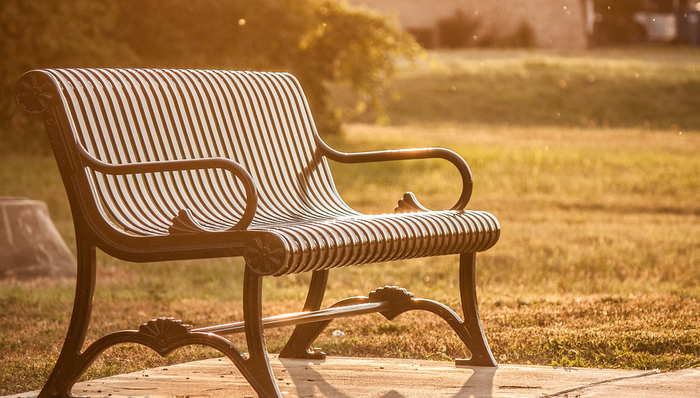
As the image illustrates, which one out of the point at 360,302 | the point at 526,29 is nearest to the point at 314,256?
the point at 360,302

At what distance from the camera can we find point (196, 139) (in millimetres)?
4434

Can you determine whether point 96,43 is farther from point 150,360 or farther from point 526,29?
point 526,29

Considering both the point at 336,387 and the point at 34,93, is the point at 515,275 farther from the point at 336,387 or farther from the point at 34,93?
the point at 34,93

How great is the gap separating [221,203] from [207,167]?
34.0 inches

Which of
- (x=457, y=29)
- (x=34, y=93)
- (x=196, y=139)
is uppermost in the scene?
(x=34, y=93)

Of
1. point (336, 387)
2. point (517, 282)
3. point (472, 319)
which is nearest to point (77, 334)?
point (336, 387)

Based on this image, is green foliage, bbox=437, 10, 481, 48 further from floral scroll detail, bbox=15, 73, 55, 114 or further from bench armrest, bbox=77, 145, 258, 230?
bench armrest, bbox=77, 145, 258, 230

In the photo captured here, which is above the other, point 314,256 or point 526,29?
point 314,256

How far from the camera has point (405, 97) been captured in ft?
97.6

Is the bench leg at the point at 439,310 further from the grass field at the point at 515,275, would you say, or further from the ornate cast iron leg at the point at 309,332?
the grass field at the point at 515,275

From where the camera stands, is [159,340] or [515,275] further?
[515,275]

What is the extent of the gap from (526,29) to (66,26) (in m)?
26.9

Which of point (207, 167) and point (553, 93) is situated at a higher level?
point (207, 167)

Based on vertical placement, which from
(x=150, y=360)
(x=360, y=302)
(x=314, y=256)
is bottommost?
(x=150, y=360)
